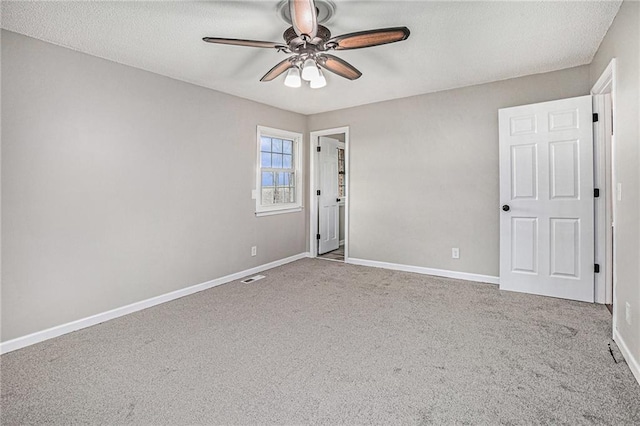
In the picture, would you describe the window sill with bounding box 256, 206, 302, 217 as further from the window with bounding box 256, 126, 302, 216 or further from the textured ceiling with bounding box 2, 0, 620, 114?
the textured ceiling with bounding box 2, 0, 620, 114

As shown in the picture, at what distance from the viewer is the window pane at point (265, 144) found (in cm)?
A: 468

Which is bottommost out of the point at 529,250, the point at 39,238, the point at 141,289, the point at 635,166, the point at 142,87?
the point at 141,289

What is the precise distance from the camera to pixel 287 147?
17.1ft

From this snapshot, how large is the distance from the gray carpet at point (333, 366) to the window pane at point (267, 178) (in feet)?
6.50

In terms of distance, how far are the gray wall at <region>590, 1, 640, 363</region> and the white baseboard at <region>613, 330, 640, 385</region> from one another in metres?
0.03

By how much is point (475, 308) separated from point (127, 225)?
3.40m

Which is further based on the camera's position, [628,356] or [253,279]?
[253,279]

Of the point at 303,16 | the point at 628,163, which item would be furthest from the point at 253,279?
the point at 628,163

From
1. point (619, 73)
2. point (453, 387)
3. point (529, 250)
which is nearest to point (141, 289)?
point (453, 387)

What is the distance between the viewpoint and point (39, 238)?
2.56m

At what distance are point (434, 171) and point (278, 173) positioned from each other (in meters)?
2.26

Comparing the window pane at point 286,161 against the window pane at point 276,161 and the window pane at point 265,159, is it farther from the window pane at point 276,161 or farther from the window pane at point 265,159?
the window pane at point 265,159

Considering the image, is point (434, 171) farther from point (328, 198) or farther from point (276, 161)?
point (276, 161)

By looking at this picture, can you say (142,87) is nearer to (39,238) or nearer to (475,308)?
(39,238)
